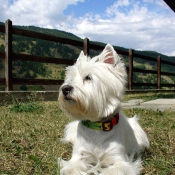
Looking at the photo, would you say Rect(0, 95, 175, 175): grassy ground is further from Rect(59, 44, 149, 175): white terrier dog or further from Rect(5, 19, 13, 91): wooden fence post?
Rect(5, 19, 13, 91): wooden fence post

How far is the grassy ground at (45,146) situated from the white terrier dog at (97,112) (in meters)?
0.21

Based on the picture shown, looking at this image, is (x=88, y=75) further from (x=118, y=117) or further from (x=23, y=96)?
(x=23, y=96)

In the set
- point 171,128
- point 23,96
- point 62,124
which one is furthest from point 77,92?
point 23,96

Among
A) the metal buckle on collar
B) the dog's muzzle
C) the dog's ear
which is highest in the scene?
the dog's ear


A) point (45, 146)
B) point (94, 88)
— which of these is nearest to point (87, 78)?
point (94, 88)

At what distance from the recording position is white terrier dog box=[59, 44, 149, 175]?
2.52 m

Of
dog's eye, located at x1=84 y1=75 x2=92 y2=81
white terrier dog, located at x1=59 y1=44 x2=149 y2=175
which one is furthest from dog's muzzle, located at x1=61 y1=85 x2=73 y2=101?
dog's eye, located at x1=84 y1=75 x2=92 y2=81

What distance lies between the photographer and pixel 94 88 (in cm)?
260

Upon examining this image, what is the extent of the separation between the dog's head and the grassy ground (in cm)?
57

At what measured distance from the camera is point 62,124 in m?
4.52

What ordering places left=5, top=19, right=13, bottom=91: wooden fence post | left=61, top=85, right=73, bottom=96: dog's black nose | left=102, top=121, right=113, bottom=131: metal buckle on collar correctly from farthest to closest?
1. left=5, top=19, right=13, bottom=91: wooden fence post
2. left=102, top=121, right=113, bottom=131: metal buckle on collar
3. left=61, top=85, right=73, bottom=96: dog's black nose

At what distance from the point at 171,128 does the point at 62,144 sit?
196 cm

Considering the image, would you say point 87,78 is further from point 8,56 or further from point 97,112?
point 8,56

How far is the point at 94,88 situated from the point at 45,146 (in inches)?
41.6
